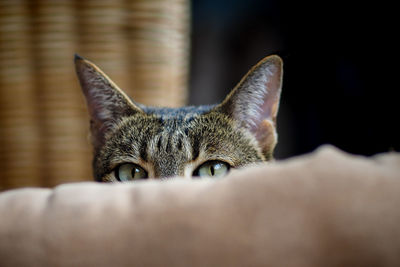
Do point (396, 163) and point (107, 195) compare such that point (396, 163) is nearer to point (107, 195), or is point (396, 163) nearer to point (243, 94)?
point (107, 195)

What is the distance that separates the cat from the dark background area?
4.7 inches

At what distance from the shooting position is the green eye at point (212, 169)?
94 cm

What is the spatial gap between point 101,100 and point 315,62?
0.83m

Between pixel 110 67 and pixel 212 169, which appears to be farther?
pixel 110 67

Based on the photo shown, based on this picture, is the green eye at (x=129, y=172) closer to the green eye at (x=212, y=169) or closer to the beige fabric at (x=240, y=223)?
the green eye at (x=212, y=169)

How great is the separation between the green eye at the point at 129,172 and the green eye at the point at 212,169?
0.16 metres

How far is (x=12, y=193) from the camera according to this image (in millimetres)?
508

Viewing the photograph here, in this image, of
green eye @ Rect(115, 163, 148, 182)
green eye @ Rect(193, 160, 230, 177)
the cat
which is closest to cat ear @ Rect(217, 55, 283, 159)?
the cat

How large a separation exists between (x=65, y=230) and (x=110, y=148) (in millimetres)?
659

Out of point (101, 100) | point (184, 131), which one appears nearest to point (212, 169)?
point (184, 131)

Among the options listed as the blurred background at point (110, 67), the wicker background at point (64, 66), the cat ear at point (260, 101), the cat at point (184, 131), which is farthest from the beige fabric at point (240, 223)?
the wicker background at point (64, 66)

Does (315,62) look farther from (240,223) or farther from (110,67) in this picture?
(240,223)

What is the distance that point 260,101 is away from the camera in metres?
1.05

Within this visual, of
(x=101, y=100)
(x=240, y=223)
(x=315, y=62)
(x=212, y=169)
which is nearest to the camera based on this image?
(x=240, y=223)
